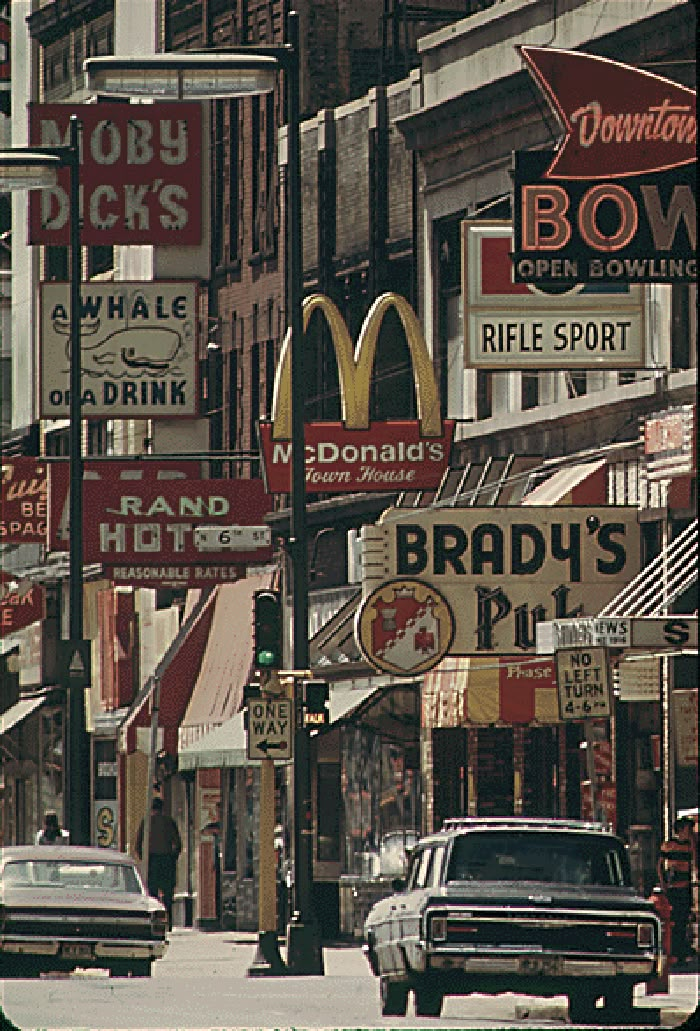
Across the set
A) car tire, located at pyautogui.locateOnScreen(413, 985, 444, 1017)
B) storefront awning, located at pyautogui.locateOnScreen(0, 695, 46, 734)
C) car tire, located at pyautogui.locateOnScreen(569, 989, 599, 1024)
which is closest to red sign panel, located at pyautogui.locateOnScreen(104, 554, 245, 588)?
storefront awning, located at pyautogui.locateOnScreen(0, 695, 46, 734)

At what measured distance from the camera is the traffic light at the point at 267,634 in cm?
3500

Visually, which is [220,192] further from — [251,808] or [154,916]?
[154,916]

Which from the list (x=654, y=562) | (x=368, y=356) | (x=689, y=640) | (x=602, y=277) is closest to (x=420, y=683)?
(x=368, y=356)

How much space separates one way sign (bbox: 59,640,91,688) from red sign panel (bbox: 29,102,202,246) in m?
10.4

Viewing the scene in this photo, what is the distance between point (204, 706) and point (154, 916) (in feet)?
70.8

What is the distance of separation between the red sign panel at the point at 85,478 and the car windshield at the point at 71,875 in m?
16.7

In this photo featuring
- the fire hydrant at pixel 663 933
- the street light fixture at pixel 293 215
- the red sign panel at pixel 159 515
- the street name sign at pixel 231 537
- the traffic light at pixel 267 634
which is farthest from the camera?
the red sign panel at pixel 159 515

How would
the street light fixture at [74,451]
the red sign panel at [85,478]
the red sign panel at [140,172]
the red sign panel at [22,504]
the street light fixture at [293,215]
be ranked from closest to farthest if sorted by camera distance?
the street light fixture at [293,215] → the street light fixture at [74,451] → the red sign panel at [85,478] → the red sign panel at [140,172] → the red sign panel at [22,504]

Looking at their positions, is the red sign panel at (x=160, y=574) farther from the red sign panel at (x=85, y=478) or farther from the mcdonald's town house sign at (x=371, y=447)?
the mcdonald's town house sign at (x=371, y=447)

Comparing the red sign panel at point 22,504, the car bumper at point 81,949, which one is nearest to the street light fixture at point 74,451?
the red sign panel at point 22,504

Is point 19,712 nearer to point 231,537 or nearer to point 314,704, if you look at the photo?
point 231,537

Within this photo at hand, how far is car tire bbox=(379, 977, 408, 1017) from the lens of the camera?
26.2m

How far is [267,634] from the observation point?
1378 inches

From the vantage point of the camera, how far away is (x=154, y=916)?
31797 millimetres
